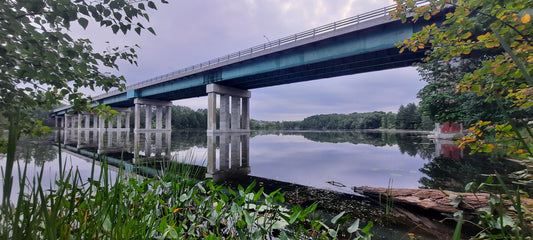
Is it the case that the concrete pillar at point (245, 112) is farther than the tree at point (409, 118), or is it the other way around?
the tree at point (409, 118)

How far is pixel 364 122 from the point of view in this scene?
368 ft

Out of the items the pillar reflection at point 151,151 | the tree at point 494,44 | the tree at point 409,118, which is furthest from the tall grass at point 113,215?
the tree at point 409,118

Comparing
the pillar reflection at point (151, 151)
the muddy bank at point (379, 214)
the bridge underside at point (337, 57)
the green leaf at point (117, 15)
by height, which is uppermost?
the bridge underside at point (337, 57)

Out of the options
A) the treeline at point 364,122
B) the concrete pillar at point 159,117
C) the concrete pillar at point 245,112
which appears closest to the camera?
the concrete pillar at point 245,112

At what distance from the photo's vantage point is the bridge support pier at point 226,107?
105 ft

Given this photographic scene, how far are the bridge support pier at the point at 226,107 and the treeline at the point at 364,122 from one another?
53791mm

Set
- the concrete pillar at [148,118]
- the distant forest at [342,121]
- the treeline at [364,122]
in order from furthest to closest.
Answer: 1. the distant forest at [342,121]
2. the treeline at [364,122]
3. the concrete pillar at [148,118]

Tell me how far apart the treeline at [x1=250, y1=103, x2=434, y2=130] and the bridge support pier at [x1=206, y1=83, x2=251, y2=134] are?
5379cm

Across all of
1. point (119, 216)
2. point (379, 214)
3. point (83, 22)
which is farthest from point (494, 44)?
point (83, 22)

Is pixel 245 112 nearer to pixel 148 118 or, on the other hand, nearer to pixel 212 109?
pixel 212 109

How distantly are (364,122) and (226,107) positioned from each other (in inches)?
3794

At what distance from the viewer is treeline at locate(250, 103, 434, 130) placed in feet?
253

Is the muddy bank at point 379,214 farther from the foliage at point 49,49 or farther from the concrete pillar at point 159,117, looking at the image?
the concrete pillar at point 159,117

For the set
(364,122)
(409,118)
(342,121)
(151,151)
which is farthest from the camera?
(342,121)
